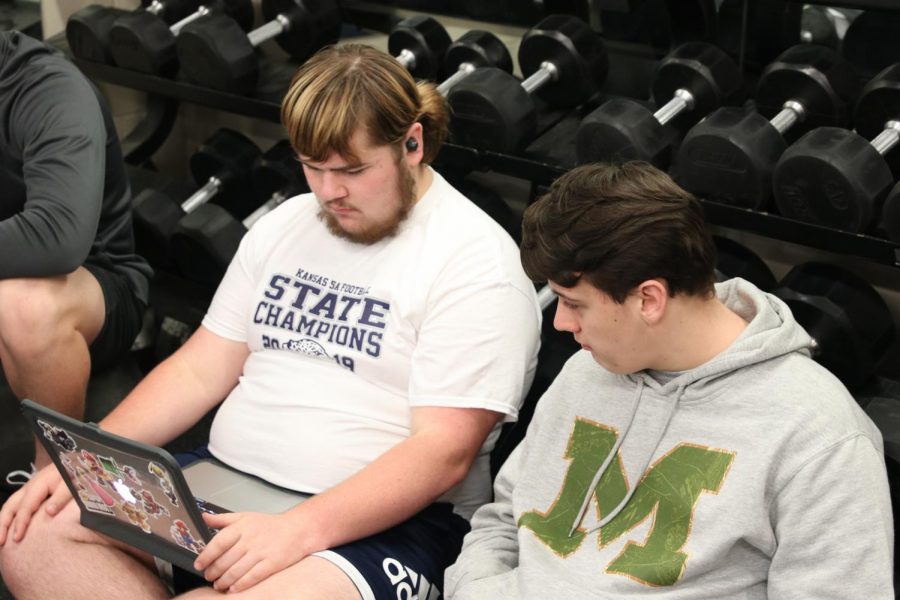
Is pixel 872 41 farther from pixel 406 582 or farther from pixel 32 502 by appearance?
pixel 32 502

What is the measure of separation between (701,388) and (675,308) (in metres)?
0.12

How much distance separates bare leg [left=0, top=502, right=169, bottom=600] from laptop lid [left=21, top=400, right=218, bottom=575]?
0.05 meters

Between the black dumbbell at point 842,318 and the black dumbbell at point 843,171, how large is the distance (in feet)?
0.56

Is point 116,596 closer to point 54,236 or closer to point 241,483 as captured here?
point 241,483

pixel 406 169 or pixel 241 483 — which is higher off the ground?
pixel 406 169

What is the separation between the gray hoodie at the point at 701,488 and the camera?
4.40 ft

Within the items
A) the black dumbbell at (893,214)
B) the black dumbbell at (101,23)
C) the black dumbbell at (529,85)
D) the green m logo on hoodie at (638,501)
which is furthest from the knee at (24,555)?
the black dumbbell at (101,23)

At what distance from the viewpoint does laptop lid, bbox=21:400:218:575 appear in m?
1.57

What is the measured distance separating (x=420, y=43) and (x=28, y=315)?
1116mm

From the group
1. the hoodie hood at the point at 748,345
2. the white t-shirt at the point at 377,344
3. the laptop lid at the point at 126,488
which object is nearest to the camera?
the hoodie hood at the point at 748,345

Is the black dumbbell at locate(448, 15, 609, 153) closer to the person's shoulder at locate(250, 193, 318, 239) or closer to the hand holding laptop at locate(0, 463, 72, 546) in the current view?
the person's shoulder at locate(250, 193, 318, 239)

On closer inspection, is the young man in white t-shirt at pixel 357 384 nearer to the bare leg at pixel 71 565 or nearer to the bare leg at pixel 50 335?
the bare leg at pixel 71 565

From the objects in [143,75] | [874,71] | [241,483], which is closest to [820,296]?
[874,71]

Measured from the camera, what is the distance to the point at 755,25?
2.43m
